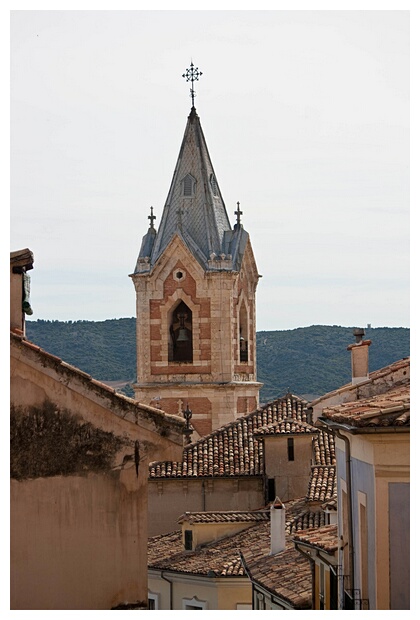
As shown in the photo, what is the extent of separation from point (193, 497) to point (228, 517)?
6.38m

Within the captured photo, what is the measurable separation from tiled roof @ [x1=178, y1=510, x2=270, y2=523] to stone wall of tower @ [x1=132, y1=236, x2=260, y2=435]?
18.1 metres

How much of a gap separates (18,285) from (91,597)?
119 inches

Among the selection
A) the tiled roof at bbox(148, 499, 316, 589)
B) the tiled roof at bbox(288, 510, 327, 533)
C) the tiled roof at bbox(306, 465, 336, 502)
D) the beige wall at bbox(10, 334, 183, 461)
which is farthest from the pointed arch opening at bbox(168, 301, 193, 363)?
the beige wall at bbox(10, 334, 183, 461)

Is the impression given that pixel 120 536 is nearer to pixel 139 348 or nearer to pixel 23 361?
pixel 23 361

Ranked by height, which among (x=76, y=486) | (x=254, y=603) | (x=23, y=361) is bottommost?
(x=254, y=603)

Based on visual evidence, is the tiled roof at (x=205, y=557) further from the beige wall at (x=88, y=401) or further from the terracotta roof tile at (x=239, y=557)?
the beige wall at (x=88, y=401)

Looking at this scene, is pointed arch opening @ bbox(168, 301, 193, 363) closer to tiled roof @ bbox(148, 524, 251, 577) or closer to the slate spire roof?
the slate spire roof

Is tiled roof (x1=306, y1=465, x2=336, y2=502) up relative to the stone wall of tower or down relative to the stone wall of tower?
down

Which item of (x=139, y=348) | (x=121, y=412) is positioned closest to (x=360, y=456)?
(x=121, y=412)

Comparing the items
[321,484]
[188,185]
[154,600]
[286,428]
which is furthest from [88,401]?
[188,185]

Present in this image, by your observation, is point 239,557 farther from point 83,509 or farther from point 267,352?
point 267,352

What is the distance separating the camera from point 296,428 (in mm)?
41312

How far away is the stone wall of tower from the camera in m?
57.0

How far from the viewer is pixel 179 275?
190 ft
